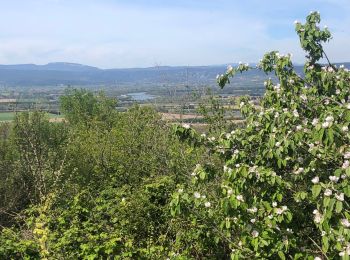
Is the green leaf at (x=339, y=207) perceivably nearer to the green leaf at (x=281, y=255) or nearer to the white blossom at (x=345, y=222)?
the white blossom at (x=345, y=222)

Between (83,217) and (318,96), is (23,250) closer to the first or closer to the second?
(83,217)

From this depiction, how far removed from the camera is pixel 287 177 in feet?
15.7

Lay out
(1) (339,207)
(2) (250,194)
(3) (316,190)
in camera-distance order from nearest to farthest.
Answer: (1) (339,207)
(3) (316,190)
(2) (250,194)

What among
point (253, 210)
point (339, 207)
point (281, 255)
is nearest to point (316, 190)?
point (339, 207)

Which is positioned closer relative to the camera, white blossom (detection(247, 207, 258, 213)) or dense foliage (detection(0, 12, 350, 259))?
dense foliage (detection(0, 12, 350, 259))

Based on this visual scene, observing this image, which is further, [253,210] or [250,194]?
[250,194]

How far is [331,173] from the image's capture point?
447 centimetres

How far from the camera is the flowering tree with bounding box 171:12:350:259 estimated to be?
12.1ft

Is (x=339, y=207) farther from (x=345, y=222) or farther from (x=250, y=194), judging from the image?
(x=250, y=194)

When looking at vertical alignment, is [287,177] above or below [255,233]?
above

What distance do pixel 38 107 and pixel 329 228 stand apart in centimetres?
1095

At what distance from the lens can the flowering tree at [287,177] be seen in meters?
3.68

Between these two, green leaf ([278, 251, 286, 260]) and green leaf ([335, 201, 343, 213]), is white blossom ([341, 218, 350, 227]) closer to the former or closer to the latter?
green leaf ([335, 201, 343, 213])

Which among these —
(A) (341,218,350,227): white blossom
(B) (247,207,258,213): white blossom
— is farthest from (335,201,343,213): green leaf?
(B) (247,207,258,213): white blossom
